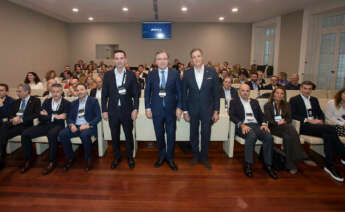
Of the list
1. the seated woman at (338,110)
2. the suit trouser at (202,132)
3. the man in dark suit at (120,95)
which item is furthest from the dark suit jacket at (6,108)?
the seated woman at (338,110)

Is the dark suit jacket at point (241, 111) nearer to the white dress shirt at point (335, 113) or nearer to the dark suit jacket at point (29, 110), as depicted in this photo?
the white dress shirt at point (335, 113)

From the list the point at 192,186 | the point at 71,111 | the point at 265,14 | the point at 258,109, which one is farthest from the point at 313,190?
the point at 265,14

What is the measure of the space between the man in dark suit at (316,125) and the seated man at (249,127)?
713mm

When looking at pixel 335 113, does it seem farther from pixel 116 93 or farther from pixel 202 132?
pixel 116 93

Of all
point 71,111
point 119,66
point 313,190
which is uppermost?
point 119,66

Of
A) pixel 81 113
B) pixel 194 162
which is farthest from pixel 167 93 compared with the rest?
pixel 81 113

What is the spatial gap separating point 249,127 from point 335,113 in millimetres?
1447

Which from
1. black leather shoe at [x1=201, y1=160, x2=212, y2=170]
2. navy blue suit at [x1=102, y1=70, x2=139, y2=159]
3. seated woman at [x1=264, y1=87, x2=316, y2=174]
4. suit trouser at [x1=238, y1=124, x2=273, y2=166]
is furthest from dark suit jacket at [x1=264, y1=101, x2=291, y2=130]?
navy blue suit at [x1=102, y1=70, x2=139, y2=159]

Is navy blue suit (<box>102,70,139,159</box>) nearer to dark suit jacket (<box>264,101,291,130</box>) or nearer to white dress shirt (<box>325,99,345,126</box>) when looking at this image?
dark suit jacket (<box>264,101,291,130</box>)

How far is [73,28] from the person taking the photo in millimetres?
12164

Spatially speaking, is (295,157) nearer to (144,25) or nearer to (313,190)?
(313,190)

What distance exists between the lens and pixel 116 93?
2.93 meters

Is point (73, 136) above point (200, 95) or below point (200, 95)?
below

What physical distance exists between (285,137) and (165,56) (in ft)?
6.62
